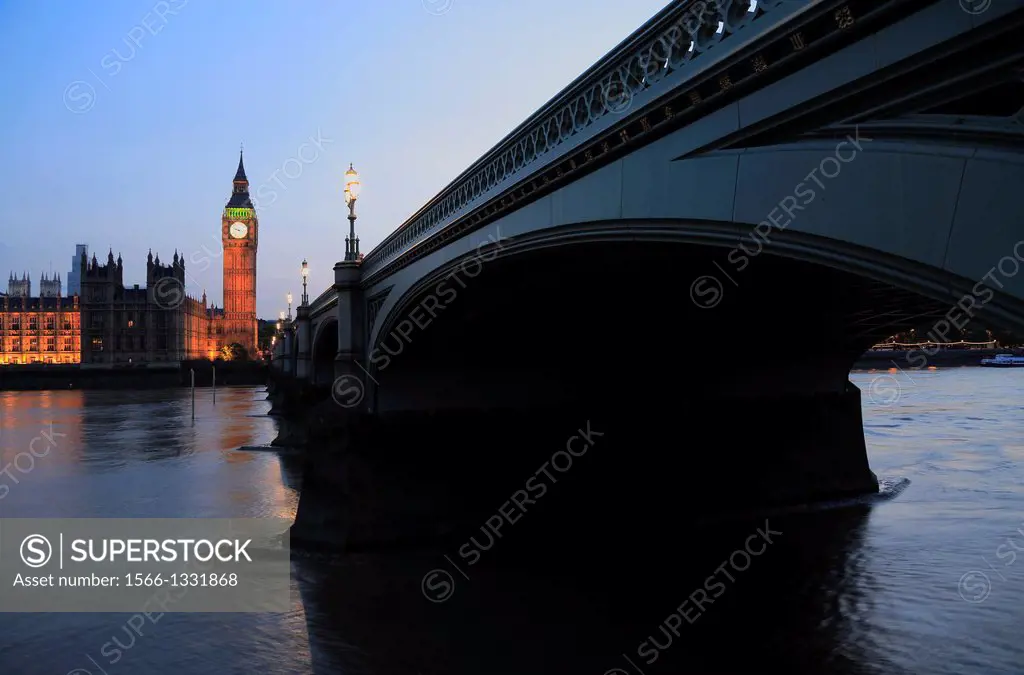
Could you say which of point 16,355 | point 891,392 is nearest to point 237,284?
point 16,355

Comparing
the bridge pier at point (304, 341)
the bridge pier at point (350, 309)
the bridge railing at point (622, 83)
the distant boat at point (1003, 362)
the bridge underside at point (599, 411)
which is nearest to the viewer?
the bridge railing at point (622, 83)

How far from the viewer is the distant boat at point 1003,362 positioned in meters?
98.3

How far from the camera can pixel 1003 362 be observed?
99625mm

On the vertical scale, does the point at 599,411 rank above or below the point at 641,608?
above

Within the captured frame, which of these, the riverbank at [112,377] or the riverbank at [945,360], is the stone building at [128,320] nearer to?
the riverbank at [112,377]

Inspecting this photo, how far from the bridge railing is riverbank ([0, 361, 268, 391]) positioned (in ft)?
294

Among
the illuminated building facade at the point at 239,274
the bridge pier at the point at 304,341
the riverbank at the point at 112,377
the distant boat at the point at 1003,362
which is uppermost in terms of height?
the illuminated building facade at the point at 239,274

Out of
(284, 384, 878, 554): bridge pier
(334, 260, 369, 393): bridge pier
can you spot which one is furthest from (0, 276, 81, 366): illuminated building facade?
A: (284, 384, 878, 554): bridge pier

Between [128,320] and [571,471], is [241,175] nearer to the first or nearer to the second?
[128,320]

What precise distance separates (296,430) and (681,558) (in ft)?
71.7

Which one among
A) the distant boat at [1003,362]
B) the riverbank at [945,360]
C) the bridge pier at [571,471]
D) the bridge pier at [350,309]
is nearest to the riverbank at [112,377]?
the riverbank at [945,360]

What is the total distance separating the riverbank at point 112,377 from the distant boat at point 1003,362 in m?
88.5

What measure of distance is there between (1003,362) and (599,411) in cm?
9864

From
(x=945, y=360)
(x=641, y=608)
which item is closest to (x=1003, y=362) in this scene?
(x=945, y=360)
